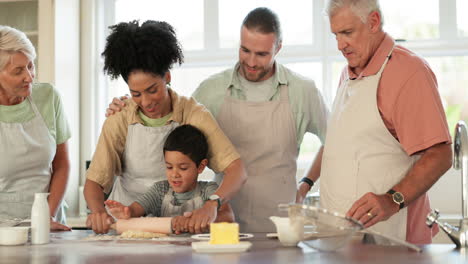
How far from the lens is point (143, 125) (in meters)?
2.50

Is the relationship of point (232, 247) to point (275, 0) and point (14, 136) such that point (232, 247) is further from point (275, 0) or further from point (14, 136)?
point (275, 0)

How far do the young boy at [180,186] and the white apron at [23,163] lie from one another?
1.66ft

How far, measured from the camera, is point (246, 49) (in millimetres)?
2711

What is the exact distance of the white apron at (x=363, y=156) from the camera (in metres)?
2.22

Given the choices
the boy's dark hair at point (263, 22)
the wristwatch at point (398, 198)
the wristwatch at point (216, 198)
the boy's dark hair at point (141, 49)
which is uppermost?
the boy's dark hair at point (263, 22)

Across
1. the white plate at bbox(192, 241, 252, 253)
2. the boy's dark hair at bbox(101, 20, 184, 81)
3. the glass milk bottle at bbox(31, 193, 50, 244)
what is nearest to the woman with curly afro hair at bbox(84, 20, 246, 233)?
the boy's dark hair at bbox(101, 20, 184, 81)

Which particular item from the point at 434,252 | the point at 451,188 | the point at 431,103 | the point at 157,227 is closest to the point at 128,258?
the point at 157,227

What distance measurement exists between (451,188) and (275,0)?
1.71 metres

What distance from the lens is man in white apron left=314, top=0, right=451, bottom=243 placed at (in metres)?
2.10

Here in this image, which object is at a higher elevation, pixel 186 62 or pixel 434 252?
pixel 186 62

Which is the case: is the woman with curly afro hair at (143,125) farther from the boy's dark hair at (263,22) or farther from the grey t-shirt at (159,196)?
the boy's dark hair at (263,22)

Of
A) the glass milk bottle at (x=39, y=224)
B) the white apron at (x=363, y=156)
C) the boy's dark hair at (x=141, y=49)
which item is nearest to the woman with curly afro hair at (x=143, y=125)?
the boy's dark hair at (x=141, y=49)

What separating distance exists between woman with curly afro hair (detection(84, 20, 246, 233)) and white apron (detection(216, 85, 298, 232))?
14.3 inches

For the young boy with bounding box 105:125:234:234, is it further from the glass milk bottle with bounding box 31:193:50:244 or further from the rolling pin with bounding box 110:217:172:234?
the glass milk bottle with bounding box 31:193:50:244
